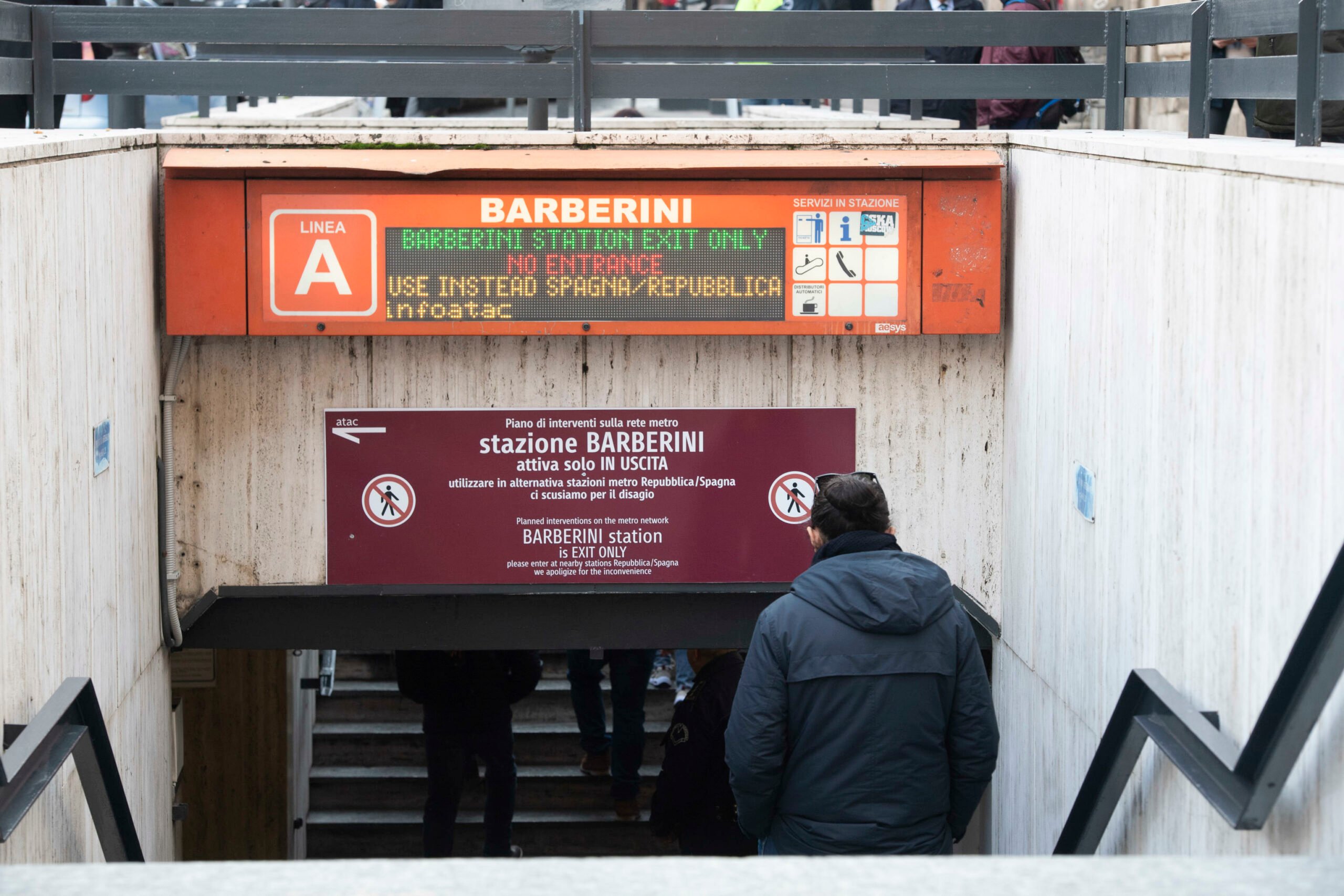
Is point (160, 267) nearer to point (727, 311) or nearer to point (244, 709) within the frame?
point (727, 311)

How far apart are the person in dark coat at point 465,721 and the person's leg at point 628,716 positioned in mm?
981

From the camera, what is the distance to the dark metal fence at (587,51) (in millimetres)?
5547

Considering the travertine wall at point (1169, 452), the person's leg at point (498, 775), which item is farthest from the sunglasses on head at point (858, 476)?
the person's leg at point (498, 775)

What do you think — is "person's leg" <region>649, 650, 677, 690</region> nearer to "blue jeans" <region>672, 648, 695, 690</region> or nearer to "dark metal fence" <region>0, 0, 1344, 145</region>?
"blue jeans" <region>672, 648, 695, 690</region>

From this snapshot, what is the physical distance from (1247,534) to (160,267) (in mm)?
4009

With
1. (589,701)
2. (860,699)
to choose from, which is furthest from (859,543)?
(589,701)

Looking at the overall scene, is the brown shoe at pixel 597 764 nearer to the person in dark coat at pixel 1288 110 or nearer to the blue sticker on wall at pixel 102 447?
the blue sticker on wall at pixel 102 447

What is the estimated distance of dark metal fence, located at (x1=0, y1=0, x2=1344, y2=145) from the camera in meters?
5.55

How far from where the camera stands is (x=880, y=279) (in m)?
5.57

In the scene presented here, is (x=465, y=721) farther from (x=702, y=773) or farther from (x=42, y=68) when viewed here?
(x=42, y=68)

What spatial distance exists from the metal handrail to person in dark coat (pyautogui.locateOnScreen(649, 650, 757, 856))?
148 cm

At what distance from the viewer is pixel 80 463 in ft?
14.6

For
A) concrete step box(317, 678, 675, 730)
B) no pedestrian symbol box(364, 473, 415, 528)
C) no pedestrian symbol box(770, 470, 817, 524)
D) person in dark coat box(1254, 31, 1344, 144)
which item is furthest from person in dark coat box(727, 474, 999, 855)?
concrete step box(317, 678, 675, 730)

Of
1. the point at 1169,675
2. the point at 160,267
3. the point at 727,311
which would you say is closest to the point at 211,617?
the point at 160,267
